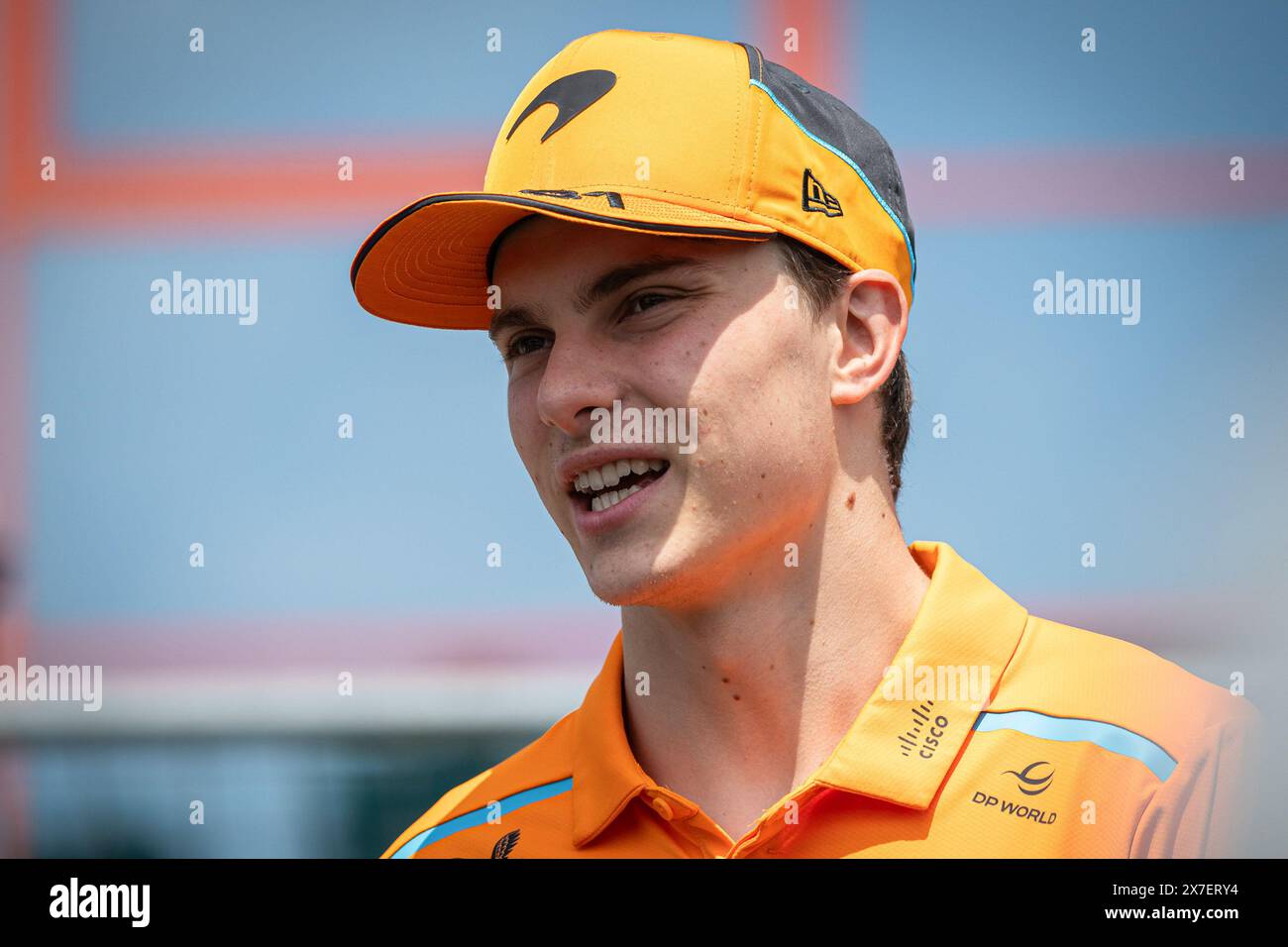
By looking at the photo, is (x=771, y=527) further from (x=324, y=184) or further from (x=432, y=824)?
(x=324, y=184)

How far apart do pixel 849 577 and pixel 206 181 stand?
3.20 meters

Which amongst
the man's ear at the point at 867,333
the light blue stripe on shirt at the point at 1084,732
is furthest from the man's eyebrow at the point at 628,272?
the light blue stripe on shirt at the point at 1084,732

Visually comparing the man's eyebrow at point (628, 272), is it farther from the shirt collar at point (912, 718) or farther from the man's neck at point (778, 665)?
the shirt collar at point (912, 718)

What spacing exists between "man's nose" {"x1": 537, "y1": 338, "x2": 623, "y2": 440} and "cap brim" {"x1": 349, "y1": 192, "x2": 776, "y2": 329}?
0.55 feet

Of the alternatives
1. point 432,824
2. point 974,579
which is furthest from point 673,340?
point 432,824

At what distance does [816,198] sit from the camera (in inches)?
66.2

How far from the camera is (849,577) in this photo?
169 centimetres

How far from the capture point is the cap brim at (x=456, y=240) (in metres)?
1.55

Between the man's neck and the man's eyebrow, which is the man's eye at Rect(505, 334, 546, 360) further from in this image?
the man's neck

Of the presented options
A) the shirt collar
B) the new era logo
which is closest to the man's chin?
the shirt collar

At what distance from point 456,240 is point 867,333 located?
58 centimetres

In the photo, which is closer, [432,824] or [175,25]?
[432,824]

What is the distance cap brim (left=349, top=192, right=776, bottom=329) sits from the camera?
1547 millimetres
